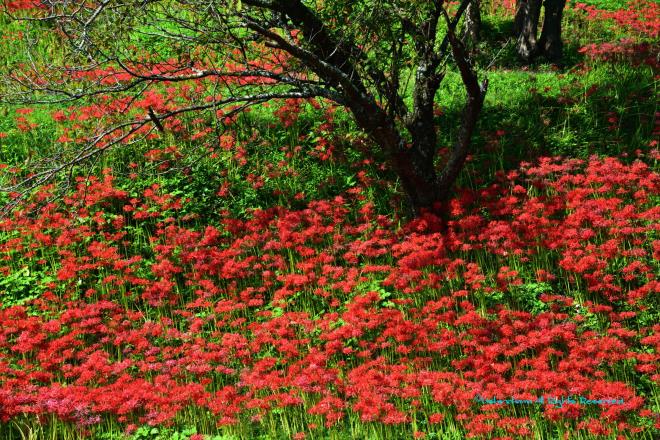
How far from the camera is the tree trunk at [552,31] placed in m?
14.2

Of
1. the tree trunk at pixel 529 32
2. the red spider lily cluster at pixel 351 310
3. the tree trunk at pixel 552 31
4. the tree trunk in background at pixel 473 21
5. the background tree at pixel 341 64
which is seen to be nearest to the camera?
the red spider lily cluster at pixel 351 310

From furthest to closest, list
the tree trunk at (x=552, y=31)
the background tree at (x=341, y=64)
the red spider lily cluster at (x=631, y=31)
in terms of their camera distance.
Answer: the tree trunk at (x=552, y=31) → the red spider lily cluster at (x=631, y=31) → the background tree at (x=341, y=64)

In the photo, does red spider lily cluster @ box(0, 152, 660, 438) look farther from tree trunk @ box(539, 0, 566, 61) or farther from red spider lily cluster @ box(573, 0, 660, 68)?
tree trunk @ box(539, 0, 566, 61)

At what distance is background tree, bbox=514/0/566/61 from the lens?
46.5 feet

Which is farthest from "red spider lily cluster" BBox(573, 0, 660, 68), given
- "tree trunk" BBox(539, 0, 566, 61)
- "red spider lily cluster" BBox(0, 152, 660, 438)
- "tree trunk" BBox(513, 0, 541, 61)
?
"red spider lily cluster" BBox(0, 152, 660, 438)

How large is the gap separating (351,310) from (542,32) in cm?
888

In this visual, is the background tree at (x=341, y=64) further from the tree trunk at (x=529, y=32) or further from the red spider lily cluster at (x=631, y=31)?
the tree trunk at (x=529, y=32)

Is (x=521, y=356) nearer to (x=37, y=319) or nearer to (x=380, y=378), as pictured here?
(x=380, y=378)

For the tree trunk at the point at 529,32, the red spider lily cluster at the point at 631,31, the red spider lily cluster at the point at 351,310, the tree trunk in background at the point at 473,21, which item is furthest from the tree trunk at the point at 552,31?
the tree trunk in background at the point at 473,21

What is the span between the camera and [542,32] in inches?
568

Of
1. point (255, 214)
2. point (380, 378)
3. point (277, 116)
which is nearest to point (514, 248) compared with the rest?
point (380, 378)

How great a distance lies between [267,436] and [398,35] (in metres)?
5.35

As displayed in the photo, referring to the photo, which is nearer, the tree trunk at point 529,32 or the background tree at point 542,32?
the background tree at point 542,32

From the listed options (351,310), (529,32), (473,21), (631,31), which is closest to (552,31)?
(529,32)
